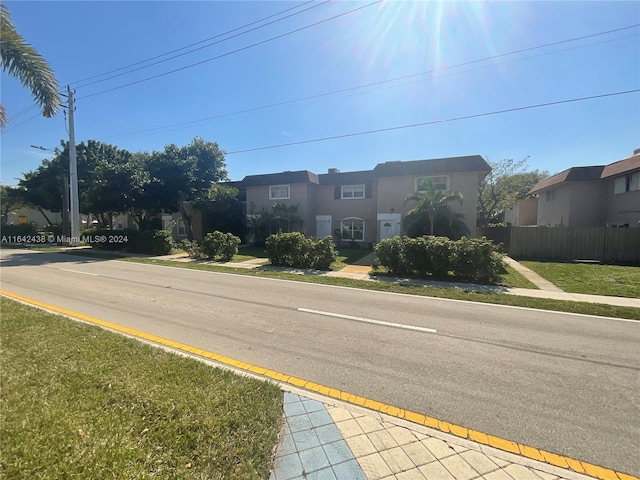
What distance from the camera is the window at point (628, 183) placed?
59.8 feet

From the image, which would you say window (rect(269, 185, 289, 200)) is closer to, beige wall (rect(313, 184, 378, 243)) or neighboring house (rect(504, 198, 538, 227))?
beige wall (rect(313, 184, 378, 243))

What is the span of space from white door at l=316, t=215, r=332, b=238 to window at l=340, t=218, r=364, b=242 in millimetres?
1135

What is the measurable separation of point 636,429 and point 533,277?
10.7m

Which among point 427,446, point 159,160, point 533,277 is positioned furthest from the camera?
point 159,160

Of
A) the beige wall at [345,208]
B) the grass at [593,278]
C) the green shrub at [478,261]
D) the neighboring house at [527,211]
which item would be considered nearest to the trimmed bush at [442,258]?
the green shrub at [478,261]

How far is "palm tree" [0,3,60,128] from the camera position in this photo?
25.1 ft

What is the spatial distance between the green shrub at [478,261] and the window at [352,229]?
42.3 feet

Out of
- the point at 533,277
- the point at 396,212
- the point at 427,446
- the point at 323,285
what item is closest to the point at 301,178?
the point at 396,212

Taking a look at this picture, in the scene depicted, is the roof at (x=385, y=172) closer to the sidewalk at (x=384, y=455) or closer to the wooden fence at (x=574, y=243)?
the wooden fence at (x=574, y=243)

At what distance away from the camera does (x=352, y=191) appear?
80.8ft

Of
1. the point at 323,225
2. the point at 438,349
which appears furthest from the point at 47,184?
the point at 438,349

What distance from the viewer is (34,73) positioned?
8500 millimetres

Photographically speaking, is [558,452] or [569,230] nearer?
[558,452]

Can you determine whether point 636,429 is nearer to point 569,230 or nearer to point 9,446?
point 9,446
